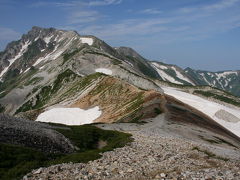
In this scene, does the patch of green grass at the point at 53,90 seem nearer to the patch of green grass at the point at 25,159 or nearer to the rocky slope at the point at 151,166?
the patch of green grass at the point at 25,159

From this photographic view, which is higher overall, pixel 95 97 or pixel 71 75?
pixel 71 75

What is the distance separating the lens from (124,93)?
115125 mm

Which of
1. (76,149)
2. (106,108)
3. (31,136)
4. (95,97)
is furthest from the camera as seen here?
(95,97)

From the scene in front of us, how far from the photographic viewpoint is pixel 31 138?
38.4 meters

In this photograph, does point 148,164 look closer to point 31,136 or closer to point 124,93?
point 31,136

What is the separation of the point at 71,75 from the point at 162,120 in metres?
125

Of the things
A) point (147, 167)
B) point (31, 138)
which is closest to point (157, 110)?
point (31, 138)

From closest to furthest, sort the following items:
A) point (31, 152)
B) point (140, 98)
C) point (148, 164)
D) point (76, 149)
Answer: point (148, 164)
point (31, 152)
point (76, 149)
point (140, 98)

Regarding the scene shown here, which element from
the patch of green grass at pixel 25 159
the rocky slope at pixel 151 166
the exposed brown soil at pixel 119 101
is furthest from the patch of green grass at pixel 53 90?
the rocky slope at pixel 151 166

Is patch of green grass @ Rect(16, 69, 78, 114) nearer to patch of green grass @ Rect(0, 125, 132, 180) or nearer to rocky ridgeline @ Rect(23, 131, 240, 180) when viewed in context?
patch of green grass @ Rect(0, 125, 132, 180)

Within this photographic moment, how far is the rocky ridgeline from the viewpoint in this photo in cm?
2641

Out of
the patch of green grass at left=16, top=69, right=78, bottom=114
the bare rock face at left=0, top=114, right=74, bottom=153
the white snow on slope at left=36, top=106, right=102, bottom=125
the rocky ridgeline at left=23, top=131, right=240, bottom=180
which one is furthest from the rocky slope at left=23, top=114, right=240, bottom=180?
the patch of green grass at left=16, top=69, right=78, bottom=114

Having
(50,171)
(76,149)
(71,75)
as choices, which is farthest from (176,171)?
(71,75)

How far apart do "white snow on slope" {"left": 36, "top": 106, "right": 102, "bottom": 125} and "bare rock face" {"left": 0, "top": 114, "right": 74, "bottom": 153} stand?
63.3m
